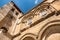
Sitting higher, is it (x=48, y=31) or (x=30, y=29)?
(x=30, y=29)

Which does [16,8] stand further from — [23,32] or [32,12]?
[23,32]

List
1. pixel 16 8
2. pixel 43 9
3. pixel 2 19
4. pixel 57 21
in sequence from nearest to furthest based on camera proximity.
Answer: pixel 57 21
pixel 43 9
pixel 2 19
pixel 16 8

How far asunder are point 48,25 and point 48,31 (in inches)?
16.5

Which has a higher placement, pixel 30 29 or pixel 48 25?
pixel 30 29

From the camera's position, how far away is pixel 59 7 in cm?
1282

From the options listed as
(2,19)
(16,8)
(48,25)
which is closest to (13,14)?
(16,8)

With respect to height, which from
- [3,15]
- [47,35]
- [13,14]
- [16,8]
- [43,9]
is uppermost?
[16,8]

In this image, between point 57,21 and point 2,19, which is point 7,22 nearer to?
point 2,19

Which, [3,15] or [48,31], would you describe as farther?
[3,15]

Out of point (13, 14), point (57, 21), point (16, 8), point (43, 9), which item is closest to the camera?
point (57, 21)

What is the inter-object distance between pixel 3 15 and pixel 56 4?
6.60 metres

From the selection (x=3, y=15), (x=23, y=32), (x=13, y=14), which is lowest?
(x=23, y=32)

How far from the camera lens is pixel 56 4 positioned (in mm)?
13555

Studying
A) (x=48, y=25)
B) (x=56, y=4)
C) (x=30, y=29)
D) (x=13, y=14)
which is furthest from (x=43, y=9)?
(x=13, y=14)
